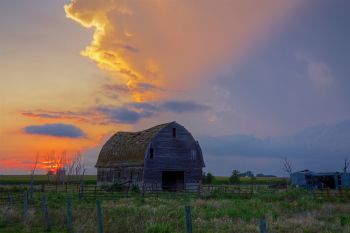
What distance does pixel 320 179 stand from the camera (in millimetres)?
54844

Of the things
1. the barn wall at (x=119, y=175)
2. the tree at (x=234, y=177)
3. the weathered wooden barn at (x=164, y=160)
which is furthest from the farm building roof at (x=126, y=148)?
the tree at (x=234, y=177)

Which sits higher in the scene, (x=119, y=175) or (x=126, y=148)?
(x=126, y=148)

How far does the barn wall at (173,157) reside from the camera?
4509cm

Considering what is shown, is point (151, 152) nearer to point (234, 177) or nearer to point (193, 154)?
point (193, 154)

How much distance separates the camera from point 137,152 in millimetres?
46938

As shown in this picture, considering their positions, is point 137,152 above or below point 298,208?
above

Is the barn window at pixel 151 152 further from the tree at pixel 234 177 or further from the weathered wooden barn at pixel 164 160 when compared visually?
the tree at pixel 234 177

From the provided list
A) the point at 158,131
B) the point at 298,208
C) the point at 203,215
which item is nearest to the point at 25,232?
the point at 203,215

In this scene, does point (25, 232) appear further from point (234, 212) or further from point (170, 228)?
point (234, 212)

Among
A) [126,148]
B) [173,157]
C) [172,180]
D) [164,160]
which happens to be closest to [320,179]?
[172,180]

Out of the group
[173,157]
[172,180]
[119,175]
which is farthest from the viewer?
[119,175]

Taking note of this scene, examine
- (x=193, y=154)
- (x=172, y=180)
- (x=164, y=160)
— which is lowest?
(x=172, y=180)

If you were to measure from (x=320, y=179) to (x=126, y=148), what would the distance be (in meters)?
25.4

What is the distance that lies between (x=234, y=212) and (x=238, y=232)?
597cm
